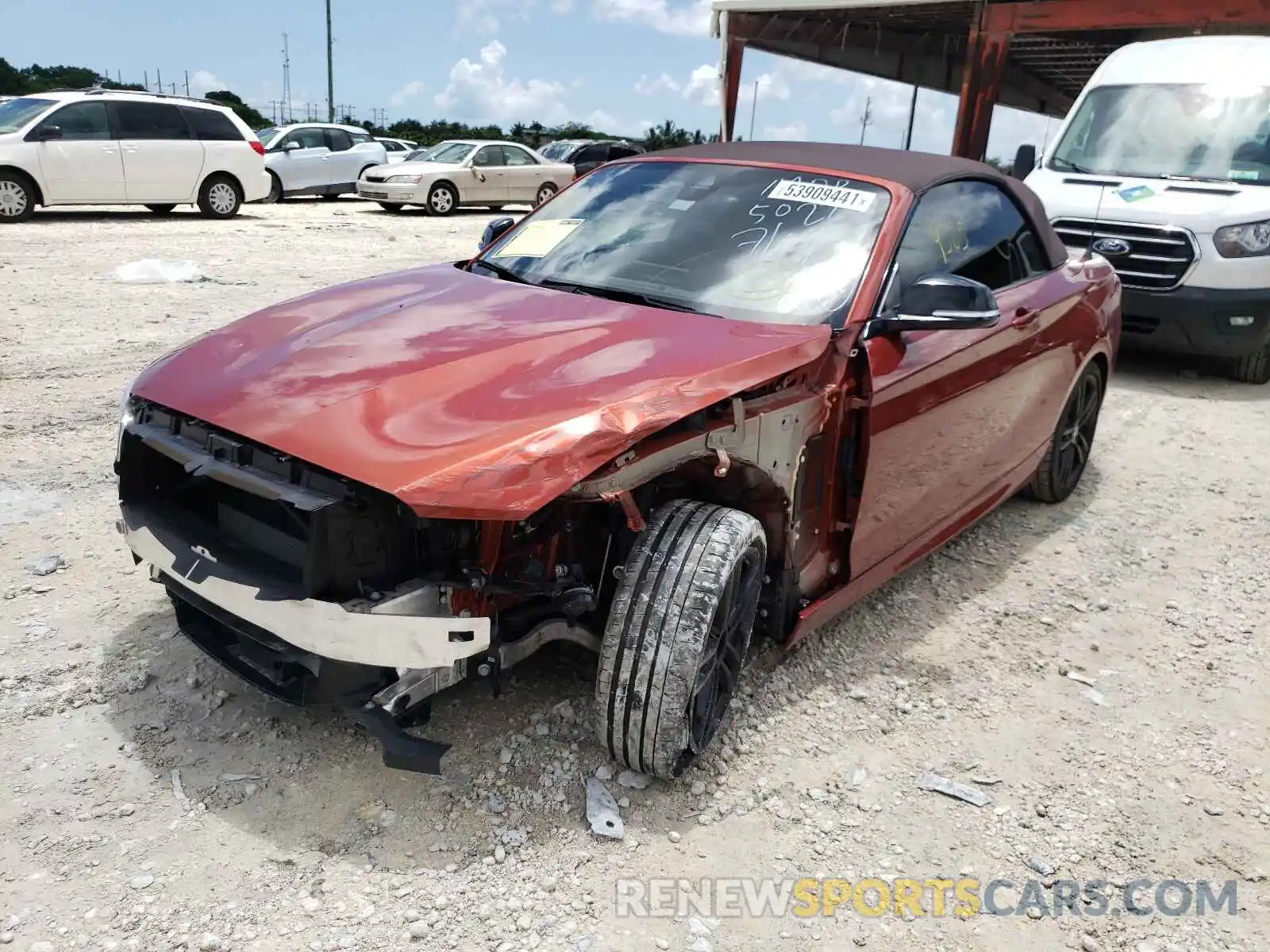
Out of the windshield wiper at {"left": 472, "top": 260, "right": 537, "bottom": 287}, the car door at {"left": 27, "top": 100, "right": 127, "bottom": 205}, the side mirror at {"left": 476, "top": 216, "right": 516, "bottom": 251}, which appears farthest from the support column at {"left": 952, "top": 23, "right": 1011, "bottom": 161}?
the windshield wiper at {"left": 472, "top": 260, "right": 537, "bottom": 287}

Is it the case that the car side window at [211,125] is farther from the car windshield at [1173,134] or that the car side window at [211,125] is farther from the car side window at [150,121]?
the car windshield at [1173,134]

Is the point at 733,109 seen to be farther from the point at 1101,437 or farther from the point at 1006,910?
the point at 1006,910

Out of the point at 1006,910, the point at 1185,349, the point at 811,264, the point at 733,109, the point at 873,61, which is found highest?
the point at 873,61

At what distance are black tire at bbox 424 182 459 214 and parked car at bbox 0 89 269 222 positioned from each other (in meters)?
2.83

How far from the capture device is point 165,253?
10.8m

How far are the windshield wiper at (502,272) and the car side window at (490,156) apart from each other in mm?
15039

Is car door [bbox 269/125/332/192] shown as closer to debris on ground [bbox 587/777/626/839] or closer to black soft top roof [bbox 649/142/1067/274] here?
black soft top roof [bbox 649/142/1067/274]

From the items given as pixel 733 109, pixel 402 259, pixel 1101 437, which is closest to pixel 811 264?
pixel 1101 437

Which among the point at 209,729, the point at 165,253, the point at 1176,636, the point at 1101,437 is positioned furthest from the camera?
the point at 165,253

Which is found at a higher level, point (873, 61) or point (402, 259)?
point (873, 61)

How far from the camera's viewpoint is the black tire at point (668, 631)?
8.31 ft

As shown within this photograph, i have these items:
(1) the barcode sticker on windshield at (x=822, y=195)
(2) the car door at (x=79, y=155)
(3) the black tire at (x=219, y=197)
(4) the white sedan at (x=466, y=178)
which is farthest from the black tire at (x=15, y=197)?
(1) the barcode sticker on windshield at (x=822, y=195)

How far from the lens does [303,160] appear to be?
62.1 ft

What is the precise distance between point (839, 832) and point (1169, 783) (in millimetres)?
1047
